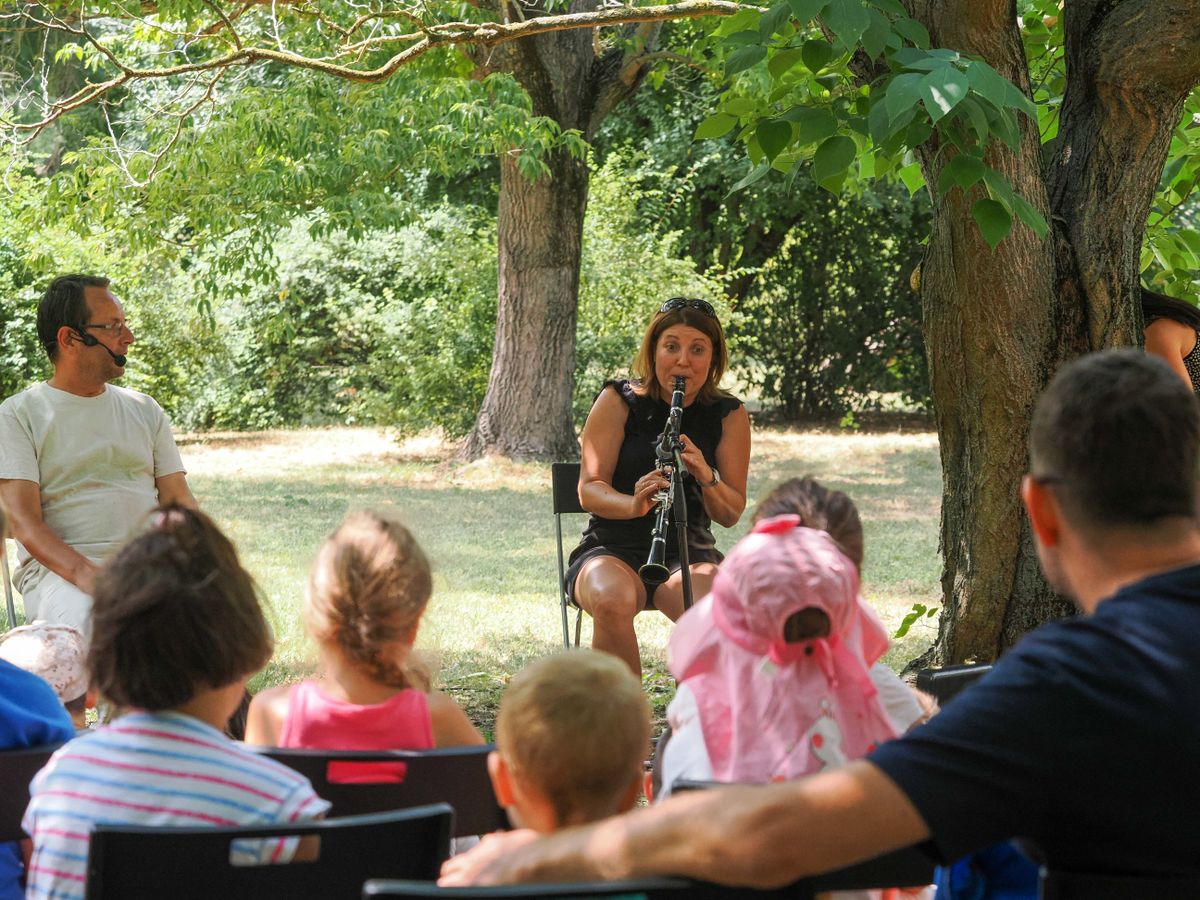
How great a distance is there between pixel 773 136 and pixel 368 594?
71.7 inches

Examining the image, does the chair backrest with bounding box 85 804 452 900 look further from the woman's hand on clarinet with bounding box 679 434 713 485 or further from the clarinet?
the woman's hand on clarinet with bounding box 679 434 713 485

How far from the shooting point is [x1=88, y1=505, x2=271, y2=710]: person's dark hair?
186cm

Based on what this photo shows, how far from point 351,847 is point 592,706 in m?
0.38

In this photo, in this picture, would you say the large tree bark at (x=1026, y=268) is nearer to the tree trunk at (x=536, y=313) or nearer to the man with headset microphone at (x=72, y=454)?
the man with headset microphone at (x=72, y=454)

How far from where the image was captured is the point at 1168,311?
4.55m

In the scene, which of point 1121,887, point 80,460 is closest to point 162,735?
Result: point 1121,887

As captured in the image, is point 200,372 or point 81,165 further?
point 200,372

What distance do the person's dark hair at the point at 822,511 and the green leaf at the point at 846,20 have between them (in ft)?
4.04

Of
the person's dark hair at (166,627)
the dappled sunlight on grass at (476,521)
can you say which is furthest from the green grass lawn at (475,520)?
the person's dark hair at (166,627)

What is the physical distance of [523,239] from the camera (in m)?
12.8

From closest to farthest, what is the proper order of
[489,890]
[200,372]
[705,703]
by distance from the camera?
[489,890] < [705,703] < [200,372]

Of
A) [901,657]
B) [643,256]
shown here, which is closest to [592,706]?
[901,657]

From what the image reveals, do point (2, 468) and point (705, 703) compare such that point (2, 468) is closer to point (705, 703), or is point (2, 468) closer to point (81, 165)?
point (705, 703)

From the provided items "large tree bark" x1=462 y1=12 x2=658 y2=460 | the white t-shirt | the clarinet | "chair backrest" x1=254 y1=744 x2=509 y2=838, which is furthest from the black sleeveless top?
"large tree bark" x1=462 y1=12 x2=658 y2=460
